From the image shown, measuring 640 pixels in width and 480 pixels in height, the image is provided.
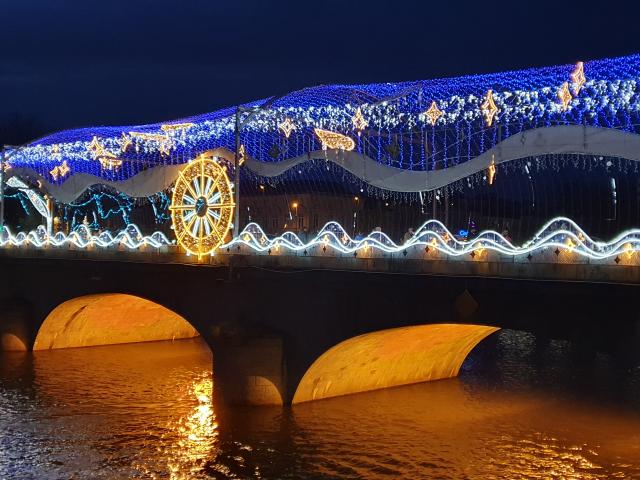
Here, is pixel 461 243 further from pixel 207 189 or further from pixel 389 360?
pixel 207 189

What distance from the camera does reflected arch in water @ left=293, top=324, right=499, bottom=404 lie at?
2716 cm

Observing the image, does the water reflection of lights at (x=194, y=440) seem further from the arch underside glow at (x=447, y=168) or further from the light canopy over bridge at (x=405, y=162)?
the arch underside glow at (x=447, y=168)

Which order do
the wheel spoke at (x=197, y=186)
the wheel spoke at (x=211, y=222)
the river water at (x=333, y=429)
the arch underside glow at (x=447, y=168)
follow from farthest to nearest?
the wheel spoke at (x=197, y=186) → the wheel spoke at (x=211, y=222) → the river water at (x=333, y=429) → the arch underside glow at (x=447, y=168)

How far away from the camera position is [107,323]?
143 ft

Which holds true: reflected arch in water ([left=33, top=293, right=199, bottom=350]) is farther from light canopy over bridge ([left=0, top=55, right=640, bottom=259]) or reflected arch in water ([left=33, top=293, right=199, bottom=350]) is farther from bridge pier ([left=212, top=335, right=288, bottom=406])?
bridge pier ([left=212, top=335, right=288, bottom=406])

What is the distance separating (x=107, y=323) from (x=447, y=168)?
2438 cm

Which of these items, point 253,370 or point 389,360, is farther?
point 389,360

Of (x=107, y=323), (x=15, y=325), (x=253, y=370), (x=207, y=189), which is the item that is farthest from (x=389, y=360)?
(x=15, y=325)

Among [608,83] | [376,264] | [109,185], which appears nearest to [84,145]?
[109,185]

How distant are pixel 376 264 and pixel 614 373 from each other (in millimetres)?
15682

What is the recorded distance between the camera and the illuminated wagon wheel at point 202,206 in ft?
99.1

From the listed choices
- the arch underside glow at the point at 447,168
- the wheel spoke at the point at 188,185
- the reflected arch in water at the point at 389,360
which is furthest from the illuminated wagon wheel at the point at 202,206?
the reflected arch in water at the point at 389,360

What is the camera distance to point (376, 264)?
24375mm

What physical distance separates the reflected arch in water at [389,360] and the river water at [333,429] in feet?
1.72
